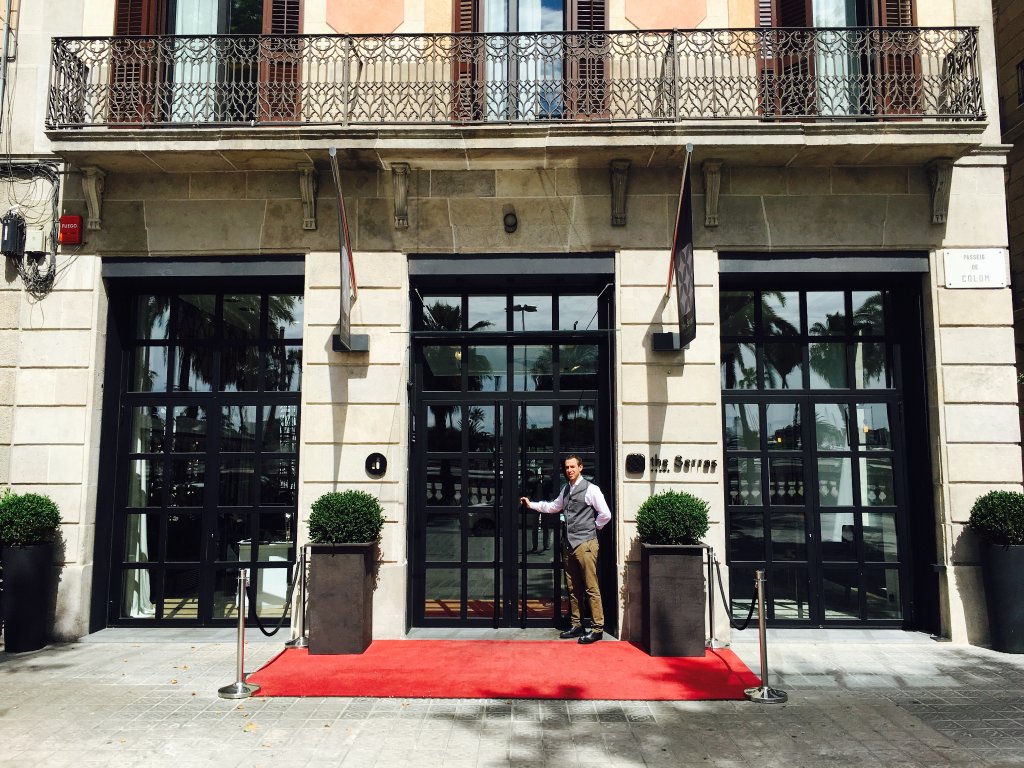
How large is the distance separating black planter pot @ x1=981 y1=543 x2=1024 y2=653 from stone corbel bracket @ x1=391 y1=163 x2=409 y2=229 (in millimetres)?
7984

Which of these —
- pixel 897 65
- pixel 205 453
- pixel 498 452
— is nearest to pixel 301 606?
pixel 205 453

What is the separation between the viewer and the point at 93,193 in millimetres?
9336

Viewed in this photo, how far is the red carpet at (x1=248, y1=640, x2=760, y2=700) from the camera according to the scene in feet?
22.6

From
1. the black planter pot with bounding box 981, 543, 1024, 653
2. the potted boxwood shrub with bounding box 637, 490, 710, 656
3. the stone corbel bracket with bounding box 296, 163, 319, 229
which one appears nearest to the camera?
the potted boxwood shrub with bounding box 637, 490, 710, 656

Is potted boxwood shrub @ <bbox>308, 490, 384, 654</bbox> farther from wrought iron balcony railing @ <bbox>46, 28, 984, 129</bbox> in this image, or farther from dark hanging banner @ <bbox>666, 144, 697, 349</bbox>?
wrought iron balcony railing @ <bbox>46, 28, 984, 129</bbox>

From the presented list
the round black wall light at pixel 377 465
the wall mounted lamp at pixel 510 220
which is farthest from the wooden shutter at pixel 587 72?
the round black wall light at pixel 377 465

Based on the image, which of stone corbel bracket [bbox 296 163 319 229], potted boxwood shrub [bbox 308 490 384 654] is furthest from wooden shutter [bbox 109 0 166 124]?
potted boxwood shrub [bbox 308 490 384 654]

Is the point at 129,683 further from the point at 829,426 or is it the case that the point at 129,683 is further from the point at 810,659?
the point at 829,426

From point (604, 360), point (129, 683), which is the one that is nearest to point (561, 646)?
point (604, 360)

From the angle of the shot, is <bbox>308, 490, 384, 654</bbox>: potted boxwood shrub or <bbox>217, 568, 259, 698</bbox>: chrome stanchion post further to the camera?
<bbox>308, 490, 384, 654</bbox>: potted boxwood shrub

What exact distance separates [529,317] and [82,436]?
5831mm

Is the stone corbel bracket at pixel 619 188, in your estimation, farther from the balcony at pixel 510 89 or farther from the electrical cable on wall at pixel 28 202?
the electrical cable on wall at pixel 28 202

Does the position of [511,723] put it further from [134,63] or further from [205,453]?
[134,63]

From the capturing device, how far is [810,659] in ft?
26.4
